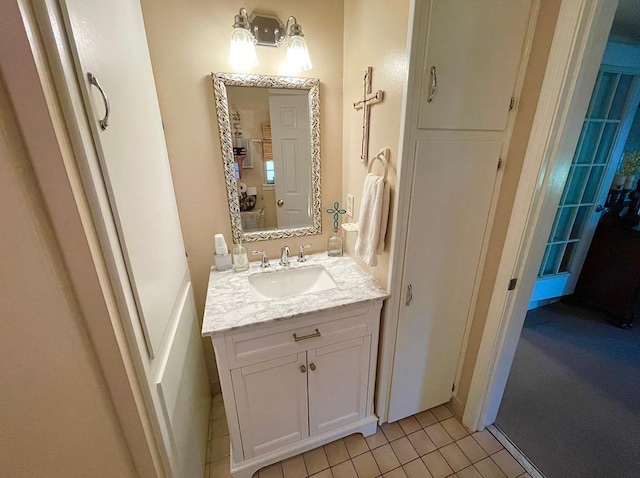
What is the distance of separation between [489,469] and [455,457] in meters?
0.15

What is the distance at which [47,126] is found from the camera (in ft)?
1.49

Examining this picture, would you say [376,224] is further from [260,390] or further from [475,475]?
[475,475]

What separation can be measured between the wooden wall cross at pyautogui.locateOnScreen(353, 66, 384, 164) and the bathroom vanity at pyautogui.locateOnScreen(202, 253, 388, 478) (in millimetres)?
647

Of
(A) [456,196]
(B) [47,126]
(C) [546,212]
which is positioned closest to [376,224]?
(A) [456,196]

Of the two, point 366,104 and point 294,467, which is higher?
point 366,104

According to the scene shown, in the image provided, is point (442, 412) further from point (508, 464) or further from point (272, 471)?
point (272, 471)

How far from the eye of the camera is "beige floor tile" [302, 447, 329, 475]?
130 centimetres

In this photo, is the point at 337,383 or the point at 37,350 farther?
the point at 337,383

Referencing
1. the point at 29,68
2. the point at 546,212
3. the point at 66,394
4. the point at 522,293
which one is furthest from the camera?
the point at 522,293

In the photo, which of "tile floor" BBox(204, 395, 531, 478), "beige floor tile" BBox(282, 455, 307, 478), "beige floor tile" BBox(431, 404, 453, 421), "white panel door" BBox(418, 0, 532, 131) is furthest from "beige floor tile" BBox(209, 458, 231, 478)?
"white panel door" BBox(418, 0, 532, 131)

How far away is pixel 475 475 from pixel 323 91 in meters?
2.16

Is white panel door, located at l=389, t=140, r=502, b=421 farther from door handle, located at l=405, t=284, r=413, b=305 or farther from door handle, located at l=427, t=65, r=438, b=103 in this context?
door handle, located at l=427, t=65, r=438, b=103

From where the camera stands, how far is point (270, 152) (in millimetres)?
1418

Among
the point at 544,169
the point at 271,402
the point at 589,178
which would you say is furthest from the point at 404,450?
the point at 589,178
